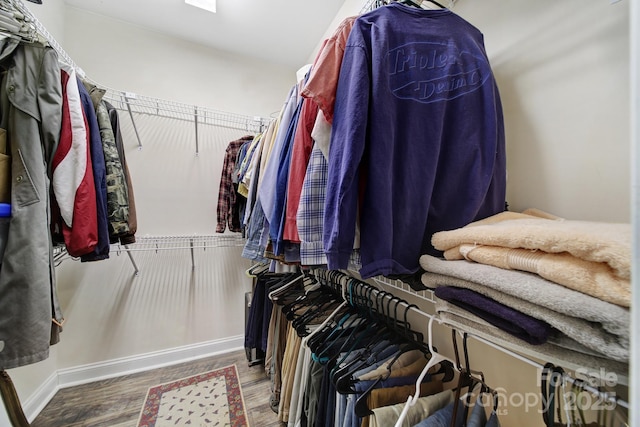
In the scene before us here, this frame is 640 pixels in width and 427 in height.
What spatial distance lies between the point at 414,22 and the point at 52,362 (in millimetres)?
2589

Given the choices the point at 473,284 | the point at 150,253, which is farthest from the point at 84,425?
the point at 473,284

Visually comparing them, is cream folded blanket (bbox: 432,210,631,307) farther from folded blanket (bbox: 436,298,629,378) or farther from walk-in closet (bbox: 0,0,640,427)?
folded blanket (bbox: 436,298,629,378)

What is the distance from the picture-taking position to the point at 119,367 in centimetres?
158

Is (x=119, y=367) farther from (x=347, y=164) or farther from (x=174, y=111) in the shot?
(x=347, y=164)

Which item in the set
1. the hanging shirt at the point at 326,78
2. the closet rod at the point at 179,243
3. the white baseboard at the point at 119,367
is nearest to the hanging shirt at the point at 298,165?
the hanging shirt at the point at 326,78

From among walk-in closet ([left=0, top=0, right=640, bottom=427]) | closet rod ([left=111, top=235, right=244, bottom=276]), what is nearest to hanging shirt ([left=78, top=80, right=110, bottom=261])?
walk-in closet ([left=0, top=0, right=640, bottom=427])

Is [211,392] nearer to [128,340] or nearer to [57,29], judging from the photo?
[128,340]

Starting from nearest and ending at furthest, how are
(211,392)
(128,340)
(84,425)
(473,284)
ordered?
1. (473,284)
2. (84,425)
3. (211,392)
4. (128,340)

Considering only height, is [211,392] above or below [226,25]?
below

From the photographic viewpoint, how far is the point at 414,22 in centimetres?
61

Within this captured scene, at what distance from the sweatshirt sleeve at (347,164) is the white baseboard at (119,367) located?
1.90m

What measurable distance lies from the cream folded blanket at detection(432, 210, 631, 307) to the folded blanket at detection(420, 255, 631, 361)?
0.01 m

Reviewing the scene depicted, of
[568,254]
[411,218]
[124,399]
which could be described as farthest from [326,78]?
[124,399]

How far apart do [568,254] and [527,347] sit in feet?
0.57
